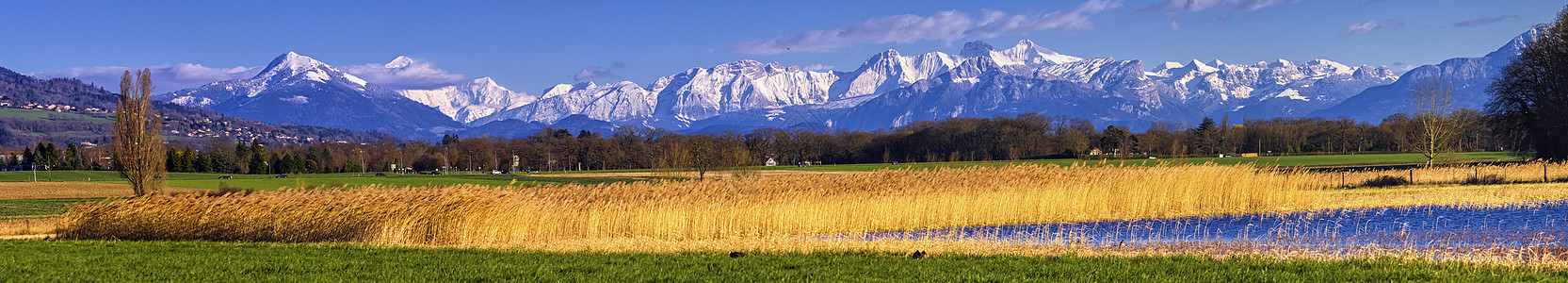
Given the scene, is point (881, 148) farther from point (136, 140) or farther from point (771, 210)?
point (771, 210)

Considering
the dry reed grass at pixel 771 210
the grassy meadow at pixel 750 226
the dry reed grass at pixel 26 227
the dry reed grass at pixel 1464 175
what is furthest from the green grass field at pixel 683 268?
the dry reed grass at pixel 1464 175

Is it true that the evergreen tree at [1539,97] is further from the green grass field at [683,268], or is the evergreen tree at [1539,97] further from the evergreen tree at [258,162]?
the evergreen tree at [258,162]

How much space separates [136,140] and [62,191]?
3534 cm

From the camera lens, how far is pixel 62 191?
225 ft

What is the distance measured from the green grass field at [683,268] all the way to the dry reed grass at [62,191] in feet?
154

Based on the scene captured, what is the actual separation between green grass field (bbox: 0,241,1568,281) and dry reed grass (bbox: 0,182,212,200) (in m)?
46.9

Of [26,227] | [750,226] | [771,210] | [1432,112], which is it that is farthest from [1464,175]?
[26,227]

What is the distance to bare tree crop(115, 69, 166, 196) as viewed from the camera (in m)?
40.6

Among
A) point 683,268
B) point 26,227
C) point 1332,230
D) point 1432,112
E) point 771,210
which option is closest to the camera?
point 683,268

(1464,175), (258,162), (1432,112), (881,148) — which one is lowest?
(1464,175)

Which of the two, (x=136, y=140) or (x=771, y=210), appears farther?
(x=136, y=140)

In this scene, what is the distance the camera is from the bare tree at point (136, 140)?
40625 mm

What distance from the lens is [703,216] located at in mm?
26922

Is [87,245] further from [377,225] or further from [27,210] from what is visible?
[27,210]
